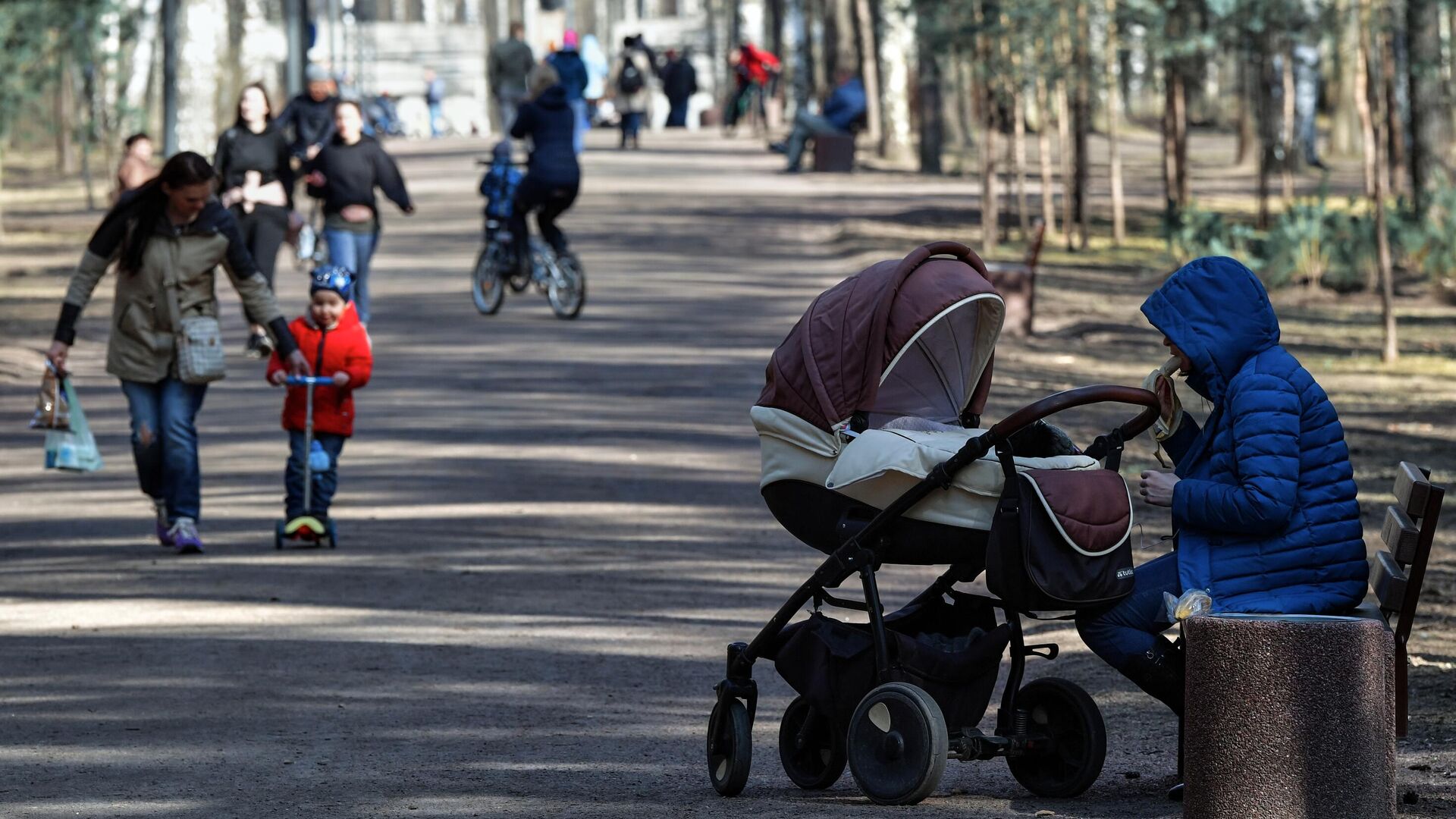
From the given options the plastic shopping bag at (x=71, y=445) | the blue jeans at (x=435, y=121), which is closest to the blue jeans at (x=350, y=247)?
the plastic shopping bag at (x=71, y=445)

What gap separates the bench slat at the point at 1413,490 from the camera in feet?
18.9

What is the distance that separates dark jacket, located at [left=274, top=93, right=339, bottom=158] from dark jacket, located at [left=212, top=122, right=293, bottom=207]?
63.0 inches

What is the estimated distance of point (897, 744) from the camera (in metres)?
5.87

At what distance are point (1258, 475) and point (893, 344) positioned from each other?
3.53 ft

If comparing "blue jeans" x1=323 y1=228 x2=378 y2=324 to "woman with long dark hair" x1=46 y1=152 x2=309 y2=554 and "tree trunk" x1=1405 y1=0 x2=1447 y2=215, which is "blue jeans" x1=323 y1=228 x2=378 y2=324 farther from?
"tree trunk" x1=1405 y1=0 x2=1447 y2=215

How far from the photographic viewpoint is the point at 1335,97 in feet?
158

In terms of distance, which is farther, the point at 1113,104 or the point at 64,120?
the point at 64,120

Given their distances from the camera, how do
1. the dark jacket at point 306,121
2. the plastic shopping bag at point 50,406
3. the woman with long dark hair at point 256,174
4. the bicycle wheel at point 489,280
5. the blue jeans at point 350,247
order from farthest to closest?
1. the bicycle wheel at point 489,280
2. the dark jacket at point 306,121
3. the blue jeans at point 350,247
4. the woman with long dark hair at point 256,174
5. the plastic shopping bag at point 50,406

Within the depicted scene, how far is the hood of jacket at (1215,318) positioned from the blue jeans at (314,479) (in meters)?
5.82

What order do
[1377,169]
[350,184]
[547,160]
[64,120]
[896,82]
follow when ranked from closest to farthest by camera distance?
[1377,169] < [350,184] < [547,160] < [896,82] < [64,120]

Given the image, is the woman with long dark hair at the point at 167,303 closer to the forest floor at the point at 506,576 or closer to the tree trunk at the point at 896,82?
the forest floor at the point at 506,576

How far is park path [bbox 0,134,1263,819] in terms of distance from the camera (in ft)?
21.4

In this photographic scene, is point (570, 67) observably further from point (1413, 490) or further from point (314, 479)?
point (1413, 490)

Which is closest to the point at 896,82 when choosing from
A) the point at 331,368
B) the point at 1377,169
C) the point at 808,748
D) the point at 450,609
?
the point at 1377,169
